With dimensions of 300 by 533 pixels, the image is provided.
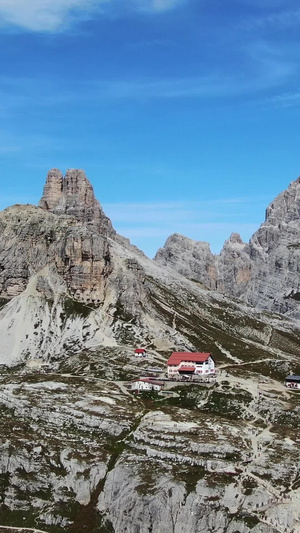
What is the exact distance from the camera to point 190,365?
7111 inches

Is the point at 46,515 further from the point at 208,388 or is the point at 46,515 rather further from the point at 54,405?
the point at 208,388

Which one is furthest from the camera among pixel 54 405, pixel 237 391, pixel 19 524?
pixel 237 391

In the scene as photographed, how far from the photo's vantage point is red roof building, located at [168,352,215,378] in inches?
7047

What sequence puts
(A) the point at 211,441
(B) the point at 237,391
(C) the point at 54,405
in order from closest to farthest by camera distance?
(A) the point at 211,441 < (C) the point at 54,405 < (B) the point at 237,391

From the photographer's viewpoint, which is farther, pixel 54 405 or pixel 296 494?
pixel 54 405

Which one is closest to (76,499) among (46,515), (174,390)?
(46,515)

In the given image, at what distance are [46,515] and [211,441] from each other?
35477 mm

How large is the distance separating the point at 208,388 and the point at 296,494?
181 feet

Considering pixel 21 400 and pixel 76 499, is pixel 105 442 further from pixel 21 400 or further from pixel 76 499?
pixel 21 400

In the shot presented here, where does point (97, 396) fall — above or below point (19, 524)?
above

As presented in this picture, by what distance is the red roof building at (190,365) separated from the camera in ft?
587

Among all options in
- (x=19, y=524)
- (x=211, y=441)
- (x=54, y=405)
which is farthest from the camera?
(x=54, y=405)

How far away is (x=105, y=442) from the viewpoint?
452ft

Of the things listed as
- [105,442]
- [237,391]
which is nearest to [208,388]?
[237,391]
